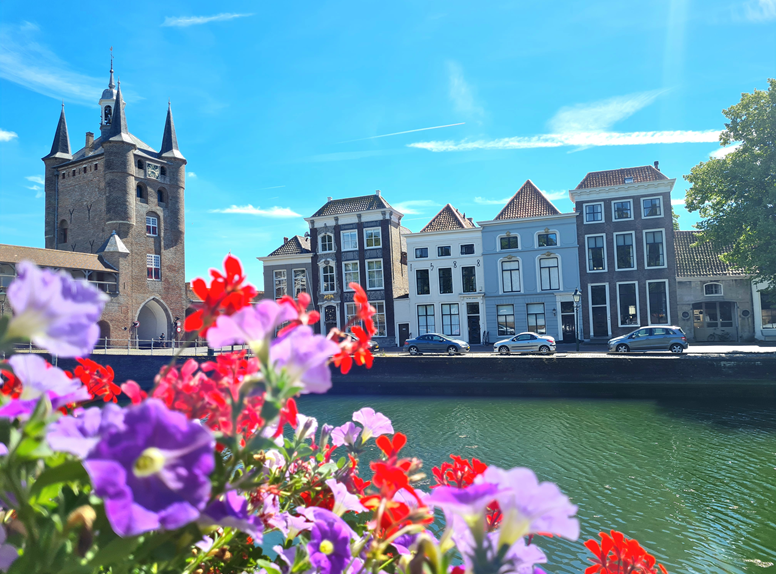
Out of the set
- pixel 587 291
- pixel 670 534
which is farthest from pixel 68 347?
pixel 587 291

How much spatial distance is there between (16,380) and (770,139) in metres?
24.5

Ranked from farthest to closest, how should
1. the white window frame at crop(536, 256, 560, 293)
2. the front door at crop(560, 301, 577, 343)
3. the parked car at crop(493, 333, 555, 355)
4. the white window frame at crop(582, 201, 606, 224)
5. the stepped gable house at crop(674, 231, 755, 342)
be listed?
the white window frame at crop(536, 256, 560, 293), the stepped gable house at crop(674, 231, 755, 342), the white window frame at crop(582, 201, 606, 224), the front door at crop(560, 301, 577, 343), the parked car at crop(493, 333, 555, 355)

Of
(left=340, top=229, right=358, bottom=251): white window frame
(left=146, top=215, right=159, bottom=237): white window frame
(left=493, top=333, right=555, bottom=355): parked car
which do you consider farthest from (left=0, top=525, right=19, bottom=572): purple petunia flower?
(left=146, top=215, right=159, bottom=237): white window frame

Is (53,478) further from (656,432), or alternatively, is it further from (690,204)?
(690,204)

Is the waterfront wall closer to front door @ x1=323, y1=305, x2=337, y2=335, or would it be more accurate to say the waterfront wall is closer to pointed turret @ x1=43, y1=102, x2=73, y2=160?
front door @ x1=323, y1=305, x2=337, y2=335

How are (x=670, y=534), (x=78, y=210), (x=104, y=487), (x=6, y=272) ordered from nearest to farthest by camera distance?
(x=104, y=487) → (x=670, y=534) → (x=6, y=272) → (x=78, y=210)

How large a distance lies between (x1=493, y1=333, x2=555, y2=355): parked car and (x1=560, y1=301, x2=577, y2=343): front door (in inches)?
220

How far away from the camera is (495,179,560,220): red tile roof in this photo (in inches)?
1101

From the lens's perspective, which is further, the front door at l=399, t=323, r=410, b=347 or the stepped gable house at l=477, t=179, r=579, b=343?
the front door at l=399, t=323, r=410, b=347

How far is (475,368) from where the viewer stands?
1884cm

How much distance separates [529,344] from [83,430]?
22.5 metres

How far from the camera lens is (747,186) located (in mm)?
18953

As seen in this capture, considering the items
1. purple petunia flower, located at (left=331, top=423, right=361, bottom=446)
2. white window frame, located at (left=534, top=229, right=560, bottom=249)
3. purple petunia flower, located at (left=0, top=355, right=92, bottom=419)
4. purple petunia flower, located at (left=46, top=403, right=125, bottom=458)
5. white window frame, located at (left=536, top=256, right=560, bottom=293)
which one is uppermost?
white window frame, located at (left=534, top=229, right=560, bottom=249)

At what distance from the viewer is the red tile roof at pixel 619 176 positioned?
1036 inches
